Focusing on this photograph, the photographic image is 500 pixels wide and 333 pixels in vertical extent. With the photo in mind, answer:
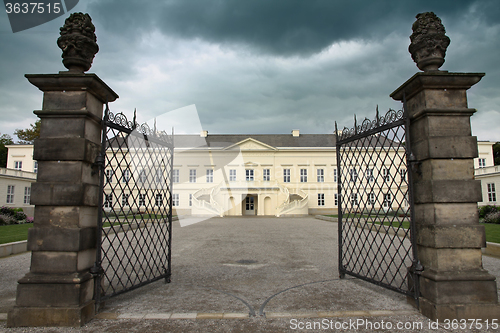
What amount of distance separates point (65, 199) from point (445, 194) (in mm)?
4748

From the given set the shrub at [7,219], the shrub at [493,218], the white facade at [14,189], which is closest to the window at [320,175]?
the shrub at [493,218]

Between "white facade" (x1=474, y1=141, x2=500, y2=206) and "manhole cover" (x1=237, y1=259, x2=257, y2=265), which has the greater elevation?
"white facade" (x1=474, y1=141, x2=500, y2=206)

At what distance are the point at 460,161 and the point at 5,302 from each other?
260 inches

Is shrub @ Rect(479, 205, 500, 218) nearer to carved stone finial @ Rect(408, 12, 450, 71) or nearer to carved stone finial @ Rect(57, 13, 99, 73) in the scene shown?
carved stone finial @ Rect(408, 12, 450, 71)

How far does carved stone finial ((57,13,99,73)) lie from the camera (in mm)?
4117

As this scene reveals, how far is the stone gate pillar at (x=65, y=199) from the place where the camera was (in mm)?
3678

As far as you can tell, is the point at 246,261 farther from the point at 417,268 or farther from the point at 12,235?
the point at 12,235

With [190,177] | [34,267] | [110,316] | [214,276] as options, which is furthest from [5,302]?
[190,177]

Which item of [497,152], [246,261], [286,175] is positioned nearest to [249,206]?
[286,175]

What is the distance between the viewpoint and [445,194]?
3801mm

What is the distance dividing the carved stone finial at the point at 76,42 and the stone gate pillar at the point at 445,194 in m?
4.42

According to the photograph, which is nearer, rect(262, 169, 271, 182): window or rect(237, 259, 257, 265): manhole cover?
rect(237, 259, 257, 265): manhole cover

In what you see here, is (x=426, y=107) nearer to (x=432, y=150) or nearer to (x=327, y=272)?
(x=432, y=150)

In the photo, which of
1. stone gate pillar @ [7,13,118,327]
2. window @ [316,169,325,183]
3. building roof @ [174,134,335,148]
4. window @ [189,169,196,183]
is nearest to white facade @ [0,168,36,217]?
window @ [189,169,196,183]
